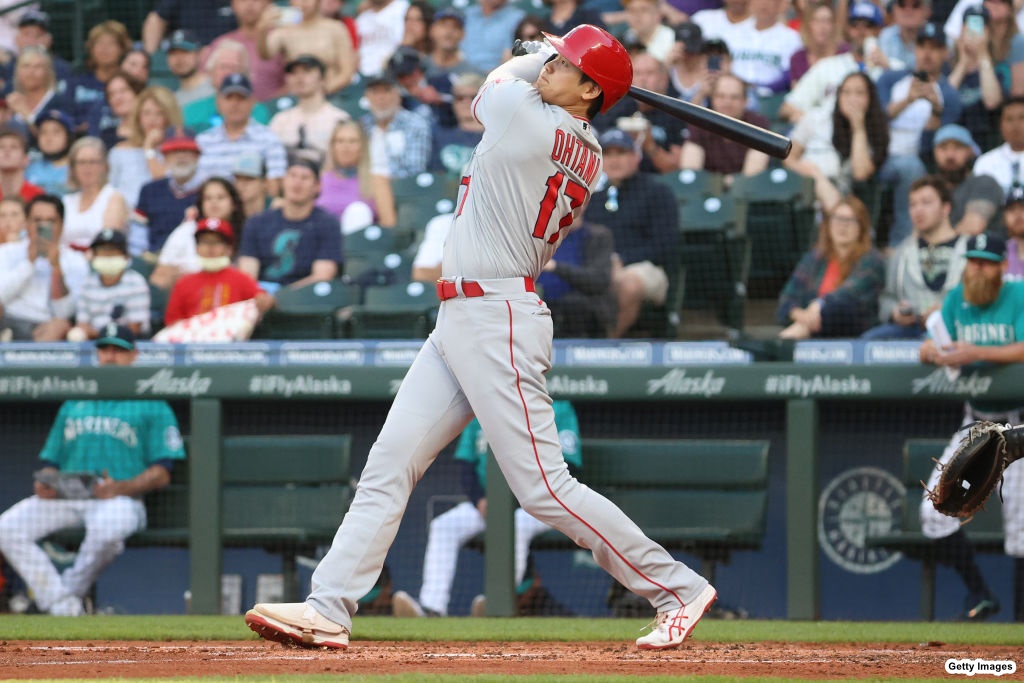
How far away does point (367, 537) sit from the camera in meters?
3.84

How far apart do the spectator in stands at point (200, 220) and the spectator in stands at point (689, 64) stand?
2.74 meters

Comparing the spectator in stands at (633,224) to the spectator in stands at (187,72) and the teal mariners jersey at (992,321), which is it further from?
the spectator in stands at (187,72)

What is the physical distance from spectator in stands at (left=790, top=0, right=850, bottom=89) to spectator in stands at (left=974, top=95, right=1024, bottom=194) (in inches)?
48.8

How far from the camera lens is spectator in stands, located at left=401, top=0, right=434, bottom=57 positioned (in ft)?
31.0

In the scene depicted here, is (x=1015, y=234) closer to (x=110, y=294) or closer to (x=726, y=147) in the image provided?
(x=726, y=147)

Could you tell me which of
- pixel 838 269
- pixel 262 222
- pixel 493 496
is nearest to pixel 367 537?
pixel 493 496

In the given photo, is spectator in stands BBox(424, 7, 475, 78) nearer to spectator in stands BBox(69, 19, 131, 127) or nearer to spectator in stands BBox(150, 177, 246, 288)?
spectator in stands BBox(150, 177, 246, 288)

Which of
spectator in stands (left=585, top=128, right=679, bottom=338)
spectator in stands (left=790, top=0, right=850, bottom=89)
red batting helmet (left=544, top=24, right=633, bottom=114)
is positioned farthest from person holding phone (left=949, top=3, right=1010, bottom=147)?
red batting helmet (left=544, top=24, right=633, bottom=114)

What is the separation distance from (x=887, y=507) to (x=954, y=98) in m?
2.55

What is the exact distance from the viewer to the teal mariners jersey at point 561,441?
6508 millimetres

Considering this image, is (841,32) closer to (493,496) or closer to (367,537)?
(493,496)

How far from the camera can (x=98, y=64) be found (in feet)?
33.0

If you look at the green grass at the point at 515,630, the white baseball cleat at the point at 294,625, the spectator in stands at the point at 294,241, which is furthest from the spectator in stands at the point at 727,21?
the white baseball cleat at the point at 294,625
